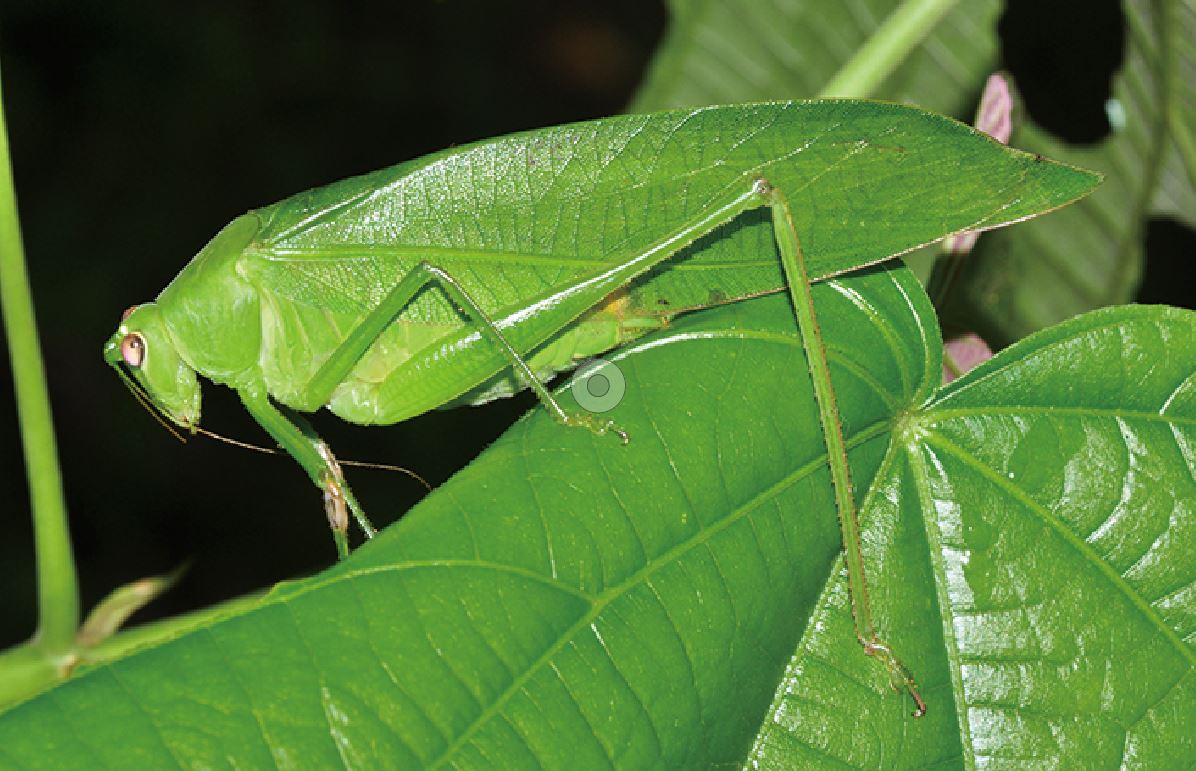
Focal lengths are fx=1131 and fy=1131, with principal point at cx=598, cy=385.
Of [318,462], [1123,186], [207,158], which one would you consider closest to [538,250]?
[318,462]

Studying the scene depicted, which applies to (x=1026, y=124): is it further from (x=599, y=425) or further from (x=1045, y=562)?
(x=599, y=425)

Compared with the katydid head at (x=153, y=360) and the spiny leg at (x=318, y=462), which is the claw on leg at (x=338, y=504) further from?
the katydid head at (x=153, y=360)

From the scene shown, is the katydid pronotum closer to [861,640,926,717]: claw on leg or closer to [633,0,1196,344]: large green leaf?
[861,640,926,717]: claw on leg

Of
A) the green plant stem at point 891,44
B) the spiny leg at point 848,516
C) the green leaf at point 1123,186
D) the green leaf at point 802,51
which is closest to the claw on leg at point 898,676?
the spiny leg at point 848,516

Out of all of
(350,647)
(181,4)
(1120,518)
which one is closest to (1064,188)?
(1120,518)

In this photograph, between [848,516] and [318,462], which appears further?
[318,462]

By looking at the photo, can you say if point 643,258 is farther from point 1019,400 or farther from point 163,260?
point 163,260
